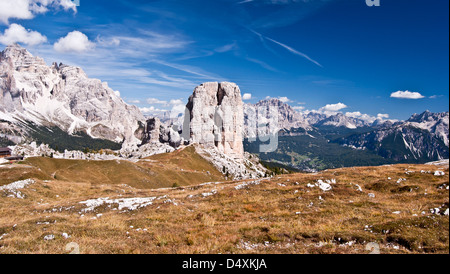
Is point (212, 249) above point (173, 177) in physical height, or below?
above

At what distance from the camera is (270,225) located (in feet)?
55.0

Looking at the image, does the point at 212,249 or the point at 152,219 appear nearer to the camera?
the point at 212,249

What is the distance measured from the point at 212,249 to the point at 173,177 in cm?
11552

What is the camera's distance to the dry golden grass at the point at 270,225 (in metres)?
12.5

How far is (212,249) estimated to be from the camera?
482 inches

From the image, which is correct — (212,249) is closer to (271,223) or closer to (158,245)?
(158,245)

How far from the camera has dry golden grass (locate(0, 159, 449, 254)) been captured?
41.0 feet

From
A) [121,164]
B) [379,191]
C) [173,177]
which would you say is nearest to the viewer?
[379,191]

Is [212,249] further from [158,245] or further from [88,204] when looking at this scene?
[88,204]

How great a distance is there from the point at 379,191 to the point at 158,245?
87.9 feet

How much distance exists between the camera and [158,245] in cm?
1384
